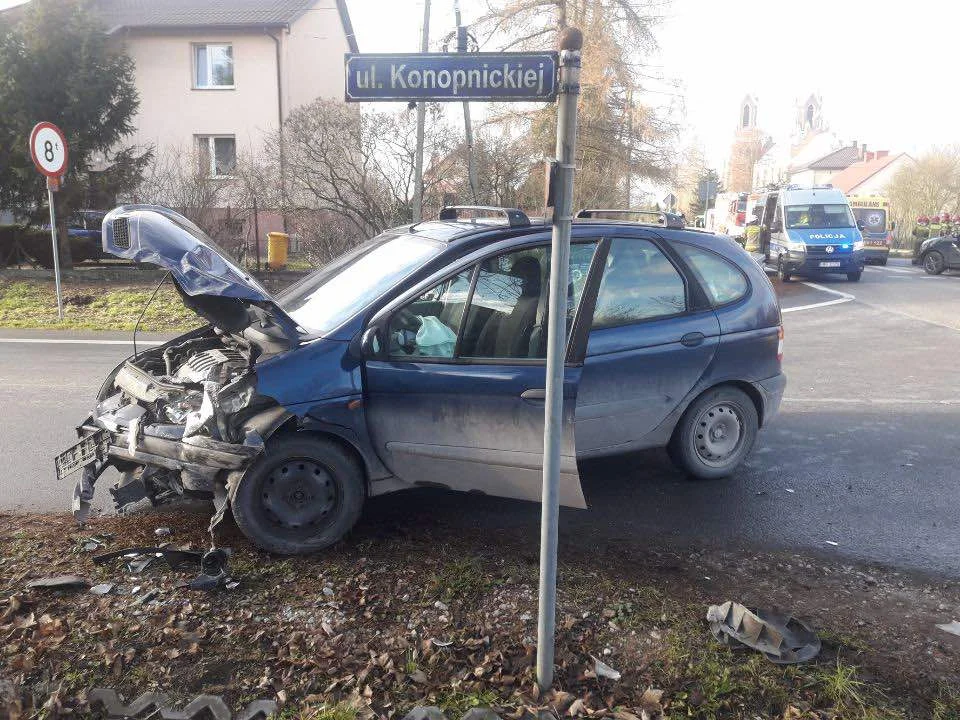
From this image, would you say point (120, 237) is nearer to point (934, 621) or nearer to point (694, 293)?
point (694, 293)

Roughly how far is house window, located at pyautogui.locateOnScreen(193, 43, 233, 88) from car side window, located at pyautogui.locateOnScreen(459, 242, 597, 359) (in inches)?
1089

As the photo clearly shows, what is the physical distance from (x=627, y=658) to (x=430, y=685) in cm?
80

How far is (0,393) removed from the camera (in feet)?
24.9

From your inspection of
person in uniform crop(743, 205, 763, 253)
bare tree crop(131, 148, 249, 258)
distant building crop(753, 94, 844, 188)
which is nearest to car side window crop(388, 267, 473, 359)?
bare tree crop(131, 148, 249, 258)

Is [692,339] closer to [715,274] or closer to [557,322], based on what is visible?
[715,274]

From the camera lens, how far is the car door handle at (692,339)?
197 inches

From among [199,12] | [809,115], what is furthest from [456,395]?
[809,115]

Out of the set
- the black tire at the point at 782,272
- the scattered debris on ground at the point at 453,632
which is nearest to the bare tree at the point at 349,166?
the black tire at the point at 782,272

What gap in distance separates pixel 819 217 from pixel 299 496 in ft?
70.5

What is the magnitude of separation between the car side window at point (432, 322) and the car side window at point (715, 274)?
1.67m

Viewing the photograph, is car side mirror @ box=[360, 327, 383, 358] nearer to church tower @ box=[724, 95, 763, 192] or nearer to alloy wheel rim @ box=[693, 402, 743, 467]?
alloy wheel rim @ box=[693, 402, 743, 467]

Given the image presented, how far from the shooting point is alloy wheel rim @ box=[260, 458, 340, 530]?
4035mm

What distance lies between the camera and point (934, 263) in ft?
80.5

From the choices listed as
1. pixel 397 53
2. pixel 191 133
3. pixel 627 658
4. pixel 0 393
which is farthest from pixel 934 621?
pixel 191 133
